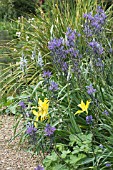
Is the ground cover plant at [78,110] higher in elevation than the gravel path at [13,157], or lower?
higher

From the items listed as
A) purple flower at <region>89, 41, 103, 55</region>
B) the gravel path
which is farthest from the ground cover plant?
the gravel path

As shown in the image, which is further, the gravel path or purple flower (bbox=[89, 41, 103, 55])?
the gravel path

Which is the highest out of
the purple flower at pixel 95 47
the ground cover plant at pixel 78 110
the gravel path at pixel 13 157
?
the purple flower at pixel 95 47

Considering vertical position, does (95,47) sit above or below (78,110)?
above

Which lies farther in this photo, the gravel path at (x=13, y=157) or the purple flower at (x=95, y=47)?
the gravel path at (x=13, y=157)

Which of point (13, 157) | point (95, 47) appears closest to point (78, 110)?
point (95, 47)

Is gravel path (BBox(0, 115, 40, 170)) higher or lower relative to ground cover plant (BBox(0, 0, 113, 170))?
lower

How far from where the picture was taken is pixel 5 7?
42.1ft

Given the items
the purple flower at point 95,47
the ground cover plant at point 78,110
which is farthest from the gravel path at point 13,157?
the purple flower at point 95,47

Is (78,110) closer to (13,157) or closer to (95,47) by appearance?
(95,47)

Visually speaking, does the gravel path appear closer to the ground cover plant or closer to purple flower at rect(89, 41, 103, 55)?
the ground cover plant

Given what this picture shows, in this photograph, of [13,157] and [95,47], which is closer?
[95,47]

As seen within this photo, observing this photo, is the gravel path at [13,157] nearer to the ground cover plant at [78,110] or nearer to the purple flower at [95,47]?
the ground cover plant at [78,110]

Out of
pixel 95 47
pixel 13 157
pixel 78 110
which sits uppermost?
pixel 95 47
